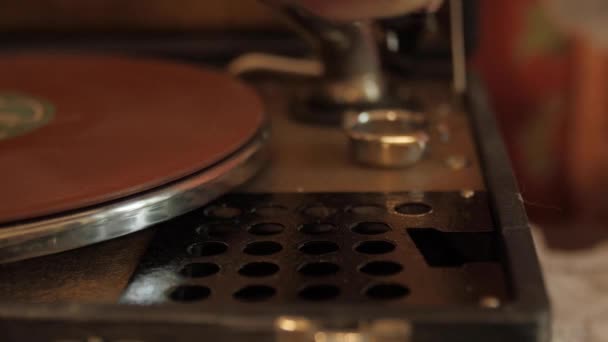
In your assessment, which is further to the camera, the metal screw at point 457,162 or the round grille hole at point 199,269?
the metal screw at point 457,162

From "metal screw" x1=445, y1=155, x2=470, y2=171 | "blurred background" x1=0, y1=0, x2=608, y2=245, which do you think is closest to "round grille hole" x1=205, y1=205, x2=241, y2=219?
"metal screw" x1=445, y1=155, x2=470, y2=171

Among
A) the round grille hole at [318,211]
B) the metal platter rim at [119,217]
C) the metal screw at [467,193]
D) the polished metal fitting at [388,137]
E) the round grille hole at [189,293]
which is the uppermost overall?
the polished metal fitting at [388,137]

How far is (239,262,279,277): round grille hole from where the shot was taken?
588 millimetres

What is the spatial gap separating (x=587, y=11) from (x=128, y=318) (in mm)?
855

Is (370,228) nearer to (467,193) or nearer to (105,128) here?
(467,193)

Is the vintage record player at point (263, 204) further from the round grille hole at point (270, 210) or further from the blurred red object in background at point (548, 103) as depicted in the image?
the blurred red object in background at point (548, 103)

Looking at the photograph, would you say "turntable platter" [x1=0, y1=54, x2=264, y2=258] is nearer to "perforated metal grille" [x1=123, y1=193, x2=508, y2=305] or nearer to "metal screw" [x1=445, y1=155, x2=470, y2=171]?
"perforated metal grille" [x1=123, y1=193, x2=508, y2=305]

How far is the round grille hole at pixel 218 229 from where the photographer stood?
2.10 feet

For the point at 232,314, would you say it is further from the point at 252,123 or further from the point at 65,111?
the point at 65,111

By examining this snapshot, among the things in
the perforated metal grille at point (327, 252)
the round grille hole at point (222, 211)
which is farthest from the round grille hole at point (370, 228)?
the round grille hole at point (222, 211)

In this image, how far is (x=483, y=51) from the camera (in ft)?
3.81

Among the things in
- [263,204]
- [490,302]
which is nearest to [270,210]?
[263,204]

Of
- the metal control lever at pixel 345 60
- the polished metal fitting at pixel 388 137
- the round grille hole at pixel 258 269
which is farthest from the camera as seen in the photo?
the metal control lever at pixel 345 60

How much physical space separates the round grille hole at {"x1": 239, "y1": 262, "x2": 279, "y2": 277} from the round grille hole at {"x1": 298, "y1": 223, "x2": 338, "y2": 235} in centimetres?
6
